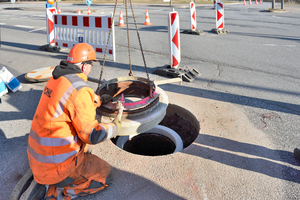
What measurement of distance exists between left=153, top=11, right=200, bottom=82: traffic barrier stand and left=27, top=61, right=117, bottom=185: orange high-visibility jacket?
3325 millimetres

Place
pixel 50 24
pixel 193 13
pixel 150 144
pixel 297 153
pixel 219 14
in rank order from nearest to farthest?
pixel 297 153, pixel 150 144, pixel 50 24, pixel 193 13, pixel 219 14

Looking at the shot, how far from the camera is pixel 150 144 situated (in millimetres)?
5059

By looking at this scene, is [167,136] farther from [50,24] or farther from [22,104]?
[50,24]

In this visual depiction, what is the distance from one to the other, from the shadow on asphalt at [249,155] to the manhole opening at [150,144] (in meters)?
1.43

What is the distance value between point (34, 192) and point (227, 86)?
13.2 feet

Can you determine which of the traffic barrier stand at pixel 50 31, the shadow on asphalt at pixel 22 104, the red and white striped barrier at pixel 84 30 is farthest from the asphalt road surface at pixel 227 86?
the red and white striped barrier at pixel 84 30

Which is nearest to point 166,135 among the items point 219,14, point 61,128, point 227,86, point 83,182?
point 227,86

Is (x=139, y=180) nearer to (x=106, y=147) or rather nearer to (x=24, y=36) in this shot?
(x=106, y=147)

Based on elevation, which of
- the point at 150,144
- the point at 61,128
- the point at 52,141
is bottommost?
the point at 150,144

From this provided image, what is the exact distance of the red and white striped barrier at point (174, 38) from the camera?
17.3 ft

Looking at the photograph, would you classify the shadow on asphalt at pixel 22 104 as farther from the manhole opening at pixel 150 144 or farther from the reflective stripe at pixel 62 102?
the reflective stripe at pixel 62 102

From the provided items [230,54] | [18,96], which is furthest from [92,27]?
[230,54]

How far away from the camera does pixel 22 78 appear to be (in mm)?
5621

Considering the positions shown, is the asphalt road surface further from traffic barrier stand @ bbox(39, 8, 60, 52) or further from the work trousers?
traffic barrier stand @ bbox(39, 8, 60, 52)
